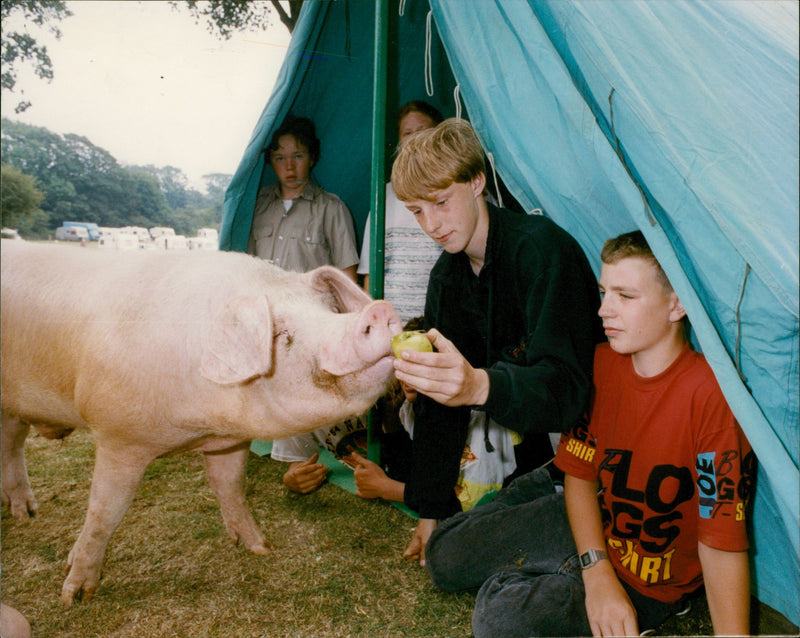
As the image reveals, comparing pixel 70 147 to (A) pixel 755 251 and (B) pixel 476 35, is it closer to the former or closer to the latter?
(B) pixel 476 35

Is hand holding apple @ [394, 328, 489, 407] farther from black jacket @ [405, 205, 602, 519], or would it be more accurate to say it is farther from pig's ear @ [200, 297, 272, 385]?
pig's ear @ [200, 297, 272, 385]

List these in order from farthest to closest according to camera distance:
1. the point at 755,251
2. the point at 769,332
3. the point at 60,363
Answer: the point at 60,363 < the point at 769,332 < the point at 755,251

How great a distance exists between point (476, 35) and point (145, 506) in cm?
266

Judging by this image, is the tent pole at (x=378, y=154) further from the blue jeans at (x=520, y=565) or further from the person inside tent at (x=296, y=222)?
the blue jeans at (x=520, y=565)

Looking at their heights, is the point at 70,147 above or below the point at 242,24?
below

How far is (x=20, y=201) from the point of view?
4.39 feet

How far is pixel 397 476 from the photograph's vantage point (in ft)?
9.21

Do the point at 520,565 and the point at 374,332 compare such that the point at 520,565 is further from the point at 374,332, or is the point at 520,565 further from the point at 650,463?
the point at 374,332

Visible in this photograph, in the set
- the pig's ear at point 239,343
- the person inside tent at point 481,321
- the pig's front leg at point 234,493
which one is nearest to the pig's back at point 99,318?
the pig's ear at point 239,343

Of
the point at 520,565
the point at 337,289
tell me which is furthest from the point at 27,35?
the point at 520,565

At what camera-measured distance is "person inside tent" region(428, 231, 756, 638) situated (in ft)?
5.06

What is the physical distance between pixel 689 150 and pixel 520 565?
154cm

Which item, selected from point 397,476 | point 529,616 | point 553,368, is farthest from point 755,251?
point 397,476

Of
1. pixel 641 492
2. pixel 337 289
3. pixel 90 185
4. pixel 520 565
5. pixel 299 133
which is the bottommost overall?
pixel 520 565
